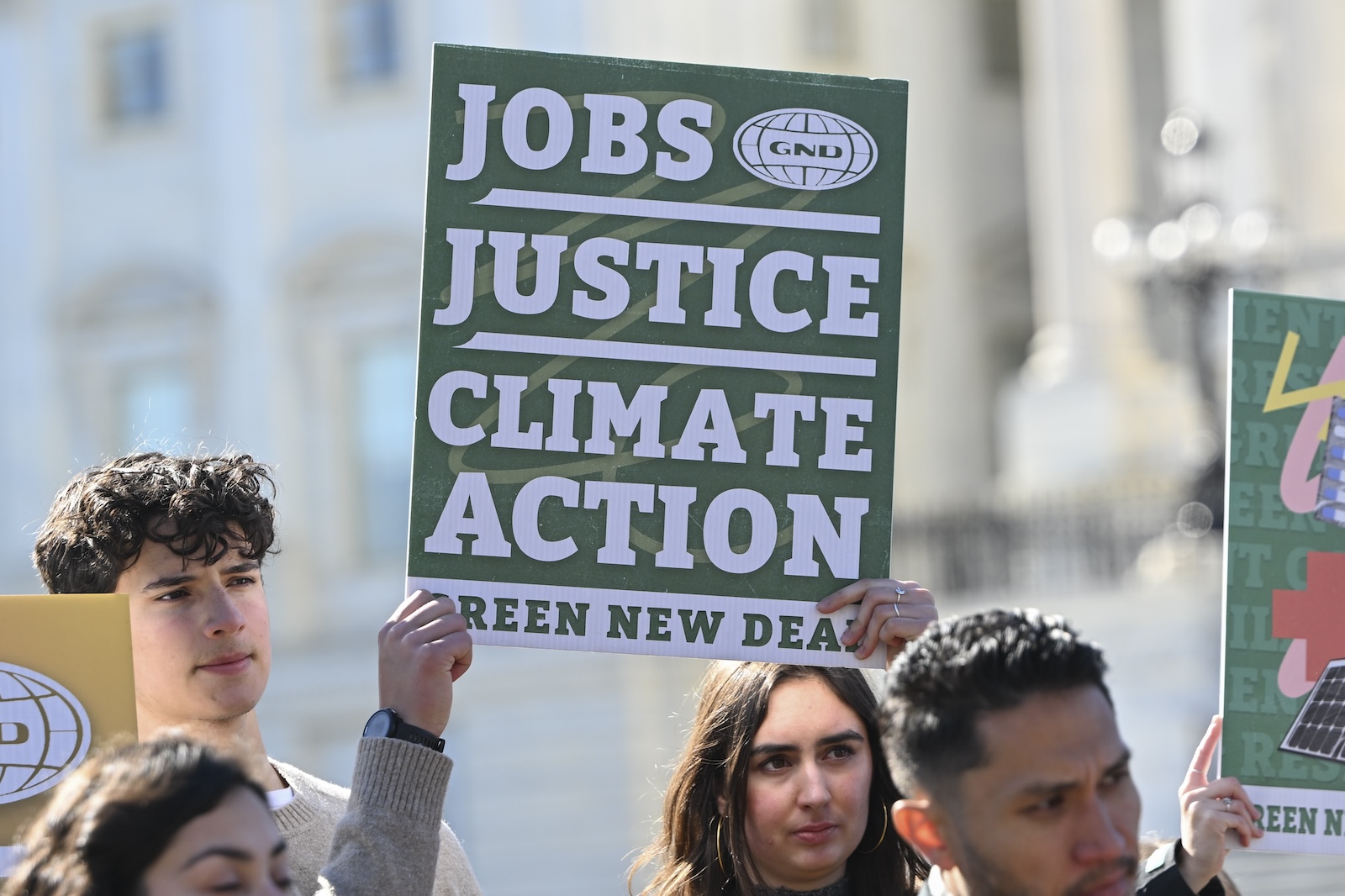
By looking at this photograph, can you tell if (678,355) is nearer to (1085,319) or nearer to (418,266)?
(1085,319)

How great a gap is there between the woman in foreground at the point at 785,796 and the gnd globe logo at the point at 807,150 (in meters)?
0.93

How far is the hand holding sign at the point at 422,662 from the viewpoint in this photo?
12.2 feet

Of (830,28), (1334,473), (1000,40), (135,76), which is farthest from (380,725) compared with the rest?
(1000,40)

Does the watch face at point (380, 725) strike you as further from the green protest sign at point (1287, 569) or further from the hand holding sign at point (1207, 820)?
the green protest sign at point (1287, 569)

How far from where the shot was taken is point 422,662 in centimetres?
373

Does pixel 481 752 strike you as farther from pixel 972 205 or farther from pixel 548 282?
pixel 548 282

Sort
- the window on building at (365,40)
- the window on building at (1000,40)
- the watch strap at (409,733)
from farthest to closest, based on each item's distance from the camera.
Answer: the window on building at (1000,40) → the window on building at (365,40) → the watch strap at (409,733)

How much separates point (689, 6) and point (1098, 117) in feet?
14.2

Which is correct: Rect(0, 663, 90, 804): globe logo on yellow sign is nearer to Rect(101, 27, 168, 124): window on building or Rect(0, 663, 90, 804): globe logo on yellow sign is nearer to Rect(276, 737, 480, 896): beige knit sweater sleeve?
Rect(276, 737, 480, 896): beige knit sweater sleeve

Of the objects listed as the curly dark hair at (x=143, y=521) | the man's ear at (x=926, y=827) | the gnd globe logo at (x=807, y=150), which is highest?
the gnd globe logo at (x=807, y=150)

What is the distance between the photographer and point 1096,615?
17.7m

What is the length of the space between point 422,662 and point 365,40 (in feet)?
68.6

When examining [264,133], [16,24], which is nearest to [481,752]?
[264,133]

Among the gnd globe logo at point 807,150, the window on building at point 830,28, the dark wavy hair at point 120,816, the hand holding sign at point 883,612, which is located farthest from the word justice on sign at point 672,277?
the window on building at point 830,28
